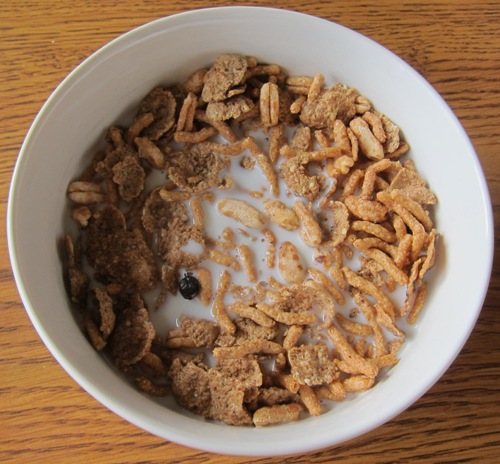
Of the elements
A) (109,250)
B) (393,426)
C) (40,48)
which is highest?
(40,48)

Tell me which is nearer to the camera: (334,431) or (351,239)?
(334,431)

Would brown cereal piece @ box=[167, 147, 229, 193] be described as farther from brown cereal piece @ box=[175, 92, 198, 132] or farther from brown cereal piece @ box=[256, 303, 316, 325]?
brown cereal piece @ box=[256, 303, 316, 325]

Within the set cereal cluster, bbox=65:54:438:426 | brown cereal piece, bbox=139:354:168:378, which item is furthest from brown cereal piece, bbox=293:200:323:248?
brown cereal piece, bbox=139:354:168:378

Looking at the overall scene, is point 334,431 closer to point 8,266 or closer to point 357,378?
point 357,378

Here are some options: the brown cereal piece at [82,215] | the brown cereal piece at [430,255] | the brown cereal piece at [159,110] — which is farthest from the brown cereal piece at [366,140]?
the brown cereal piece at [82,215]

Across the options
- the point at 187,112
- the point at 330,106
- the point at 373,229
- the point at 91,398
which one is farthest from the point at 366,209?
the point at 91,398

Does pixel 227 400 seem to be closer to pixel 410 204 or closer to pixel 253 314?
pixel 253 314

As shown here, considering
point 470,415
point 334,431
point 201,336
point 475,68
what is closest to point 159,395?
point 201,336
